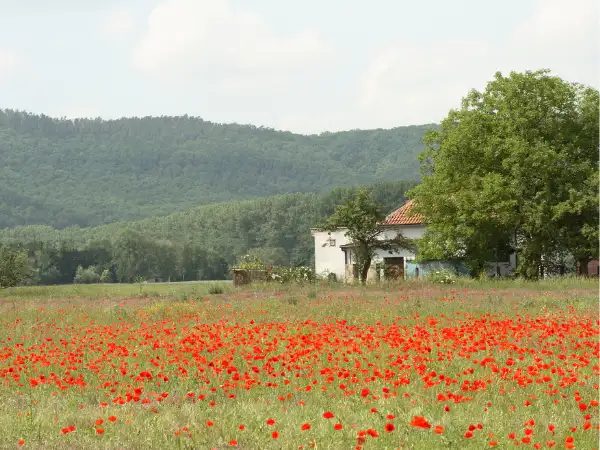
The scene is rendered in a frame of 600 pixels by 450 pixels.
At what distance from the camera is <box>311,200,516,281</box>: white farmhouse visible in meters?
52.5

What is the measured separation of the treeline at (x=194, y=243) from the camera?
114 meters

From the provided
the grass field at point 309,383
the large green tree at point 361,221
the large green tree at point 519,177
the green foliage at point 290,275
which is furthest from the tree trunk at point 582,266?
the grass field at point 309,383

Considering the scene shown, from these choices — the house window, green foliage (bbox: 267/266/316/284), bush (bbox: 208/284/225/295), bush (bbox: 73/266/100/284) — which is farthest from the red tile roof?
bush (bbox: 73/266/100/284)

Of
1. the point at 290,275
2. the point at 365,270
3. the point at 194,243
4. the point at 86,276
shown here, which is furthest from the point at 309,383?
the point at 194,243

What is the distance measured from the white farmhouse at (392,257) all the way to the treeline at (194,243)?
104 feet

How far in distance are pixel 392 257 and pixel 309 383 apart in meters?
49.6

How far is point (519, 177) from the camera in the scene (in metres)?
44.0

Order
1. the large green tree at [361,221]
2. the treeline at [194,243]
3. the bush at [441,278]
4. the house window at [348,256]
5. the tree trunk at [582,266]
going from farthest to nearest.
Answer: the treeline at [194,243] < the house window at [348,256] < the tree trunk at [582,266] < the large green tree at [361,221] < the bush at [441,278]

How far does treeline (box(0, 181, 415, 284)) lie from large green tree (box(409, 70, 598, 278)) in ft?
182

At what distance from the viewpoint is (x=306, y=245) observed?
138875 mm

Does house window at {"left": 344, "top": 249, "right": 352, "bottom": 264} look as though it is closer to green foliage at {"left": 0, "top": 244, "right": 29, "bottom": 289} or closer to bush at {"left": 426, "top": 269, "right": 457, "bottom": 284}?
bush at {"left": 426, "top": 269, "right": 457, "bottom": 284}

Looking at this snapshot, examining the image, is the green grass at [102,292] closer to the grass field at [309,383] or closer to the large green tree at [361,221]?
the large green tree at [361,221]

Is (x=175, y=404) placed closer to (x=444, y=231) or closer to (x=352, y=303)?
(x=352, y=303)

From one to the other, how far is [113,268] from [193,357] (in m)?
111
